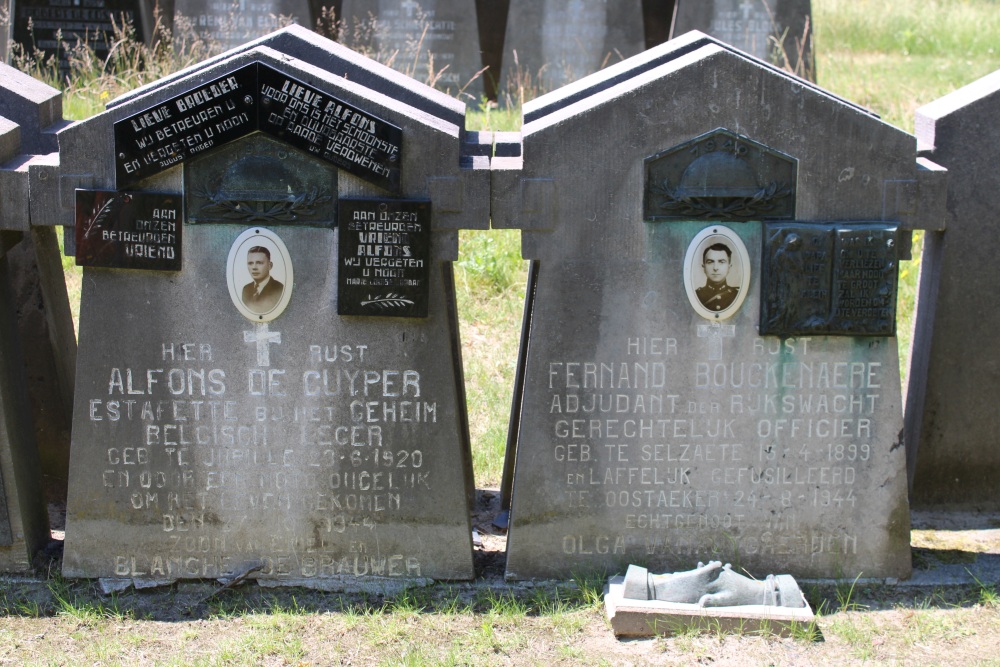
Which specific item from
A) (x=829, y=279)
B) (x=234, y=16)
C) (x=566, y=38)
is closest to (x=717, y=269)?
(x=829, y=279)

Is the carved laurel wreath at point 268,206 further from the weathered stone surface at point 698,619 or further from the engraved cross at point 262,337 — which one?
the weathered stone surface at point 698,619

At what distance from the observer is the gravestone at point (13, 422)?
4555 mm

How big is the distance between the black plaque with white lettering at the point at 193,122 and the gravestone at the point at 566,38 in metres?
7.82

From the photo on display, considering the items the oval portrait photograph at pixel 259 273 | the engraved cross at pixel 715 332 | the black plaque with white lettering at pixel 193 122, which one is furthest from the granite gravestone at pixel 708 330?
the black plaque with white lettering at pixel 193 122

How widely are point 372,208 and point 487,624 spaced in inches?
65.5

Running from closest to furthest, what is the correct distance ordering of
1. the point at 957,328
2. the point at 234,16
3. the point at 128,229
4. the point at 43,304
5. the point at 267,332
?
the point at 128,229 → the point at 267,332 → the point at 957,328 → the point at 43,304 → the point at 234,16

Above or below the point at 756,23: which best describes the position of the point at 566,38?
below

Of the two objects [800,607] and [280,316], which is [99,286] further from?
[800,607]

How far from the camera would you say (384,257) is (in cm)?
450

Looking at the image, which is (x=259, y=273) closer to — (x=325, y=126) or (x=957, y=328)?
(x=325, y=126)

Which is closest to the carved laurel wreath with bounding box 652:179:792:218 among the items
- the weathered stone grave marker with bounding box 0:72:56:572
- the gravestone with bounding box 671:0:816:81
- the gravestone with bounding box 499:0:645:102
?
the weathered stone grave marker with bounding box 0:72:56:572

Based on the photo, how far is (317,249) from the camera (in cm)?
453

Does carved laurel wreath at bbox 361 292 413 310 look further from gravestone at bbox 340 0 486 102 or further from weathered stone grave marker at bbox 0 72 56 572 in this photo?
gravestone at bbox 340 0 486 102

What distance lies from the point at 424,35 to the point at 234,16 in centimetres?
191
